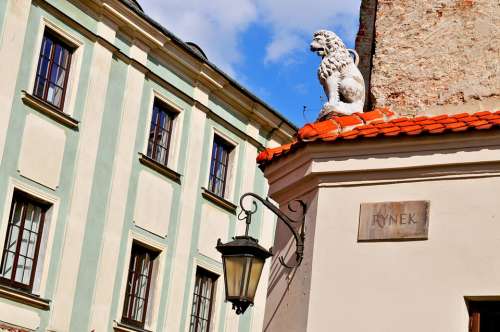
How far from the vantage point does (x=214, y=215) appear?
22.2 metres

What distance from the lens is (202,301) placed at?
2164 centimetres

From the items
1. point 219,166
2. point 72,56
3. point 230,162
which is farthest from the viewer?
point 230,162

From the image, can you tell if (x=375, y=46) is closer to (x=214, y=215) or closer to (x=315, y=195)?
(x=315, y=195)

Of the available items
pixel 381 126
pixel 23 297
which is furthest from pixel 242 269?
pixel 23 297

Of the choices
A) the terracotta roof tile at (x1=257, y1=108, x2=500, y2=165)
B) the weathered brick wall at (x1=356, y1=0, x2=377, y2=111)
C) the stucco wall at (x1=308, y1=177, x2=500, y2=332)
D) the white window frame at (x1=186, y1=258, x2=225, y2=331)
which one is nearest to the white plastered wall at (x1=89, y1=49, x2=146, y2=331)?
the white window frame at (x1=186, y1=258, x2=225, y2=331)

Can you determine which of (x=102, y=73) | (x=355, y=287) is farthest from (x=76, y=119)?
(x=355, y=287)

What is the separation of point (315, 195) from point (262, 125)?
51.5 feet

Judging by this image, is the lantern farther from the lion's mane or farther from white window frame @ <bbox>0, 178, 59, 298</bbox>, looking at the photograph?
white window frame @ <bbox>0, 178, 59, 298</bbox>

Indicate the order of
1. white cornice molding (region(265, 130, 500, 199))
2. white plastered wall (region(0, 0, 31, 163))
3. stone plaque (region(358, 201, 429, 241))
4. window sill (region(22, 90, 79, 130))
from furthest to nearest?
window sill (region(22, 90, 79, 130))
white plastered wall (region(0, 0, 31, 163))
stone plaque (region(358, 201, 429, 241))
white cornice molding (region(265, 130, 500, 199))

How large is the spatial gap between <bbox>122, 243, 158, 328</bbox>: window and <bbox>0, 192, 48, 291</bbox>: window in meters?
2.68

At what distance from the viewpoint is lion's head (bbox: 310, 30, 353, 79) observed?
9.38m

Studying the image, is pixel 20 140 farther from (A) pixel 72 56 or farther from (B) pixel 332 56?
(B) pixel 332 56

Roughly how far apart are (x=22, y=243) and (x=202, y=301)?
5.54 m

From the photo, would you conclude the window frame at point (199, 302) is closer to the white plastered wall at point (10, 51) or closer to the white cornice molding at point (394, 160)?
the white plastered wall at point (10, 51)
